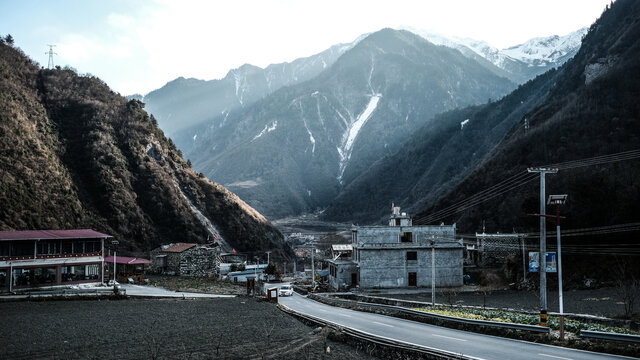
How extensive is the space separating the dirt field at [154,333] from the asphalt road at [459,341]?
8.46 feet

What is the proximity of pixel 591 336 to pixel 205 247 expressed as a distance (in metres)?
61.0

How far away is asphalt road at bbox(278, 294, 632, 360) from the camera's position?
16828mm

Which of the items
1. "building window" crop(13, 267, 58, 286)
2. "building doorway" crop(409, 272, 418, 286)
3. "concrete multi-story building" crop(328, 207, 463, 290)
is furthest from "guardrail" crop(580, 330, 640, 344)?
"building window" crop(13, 267, 58, 286)

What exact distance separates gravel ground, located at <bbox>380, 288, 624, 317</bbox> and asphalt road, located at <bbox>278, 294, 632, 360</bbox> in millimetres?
7635

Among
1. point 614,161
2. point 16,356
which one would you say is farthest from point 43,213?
point 614,161

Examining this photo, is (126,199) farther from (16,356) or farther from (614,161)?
(614,161)

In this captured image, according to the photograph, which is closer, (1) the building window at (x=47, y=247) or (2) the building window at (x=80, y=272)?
(1) the building window at (x=47, y=247)

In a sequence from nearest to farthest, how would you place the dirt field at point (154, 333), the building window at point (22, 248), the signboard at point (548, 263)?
the dirt field at point (154, 333), the signboard at point (548, 263), the building window at point (22, 248)

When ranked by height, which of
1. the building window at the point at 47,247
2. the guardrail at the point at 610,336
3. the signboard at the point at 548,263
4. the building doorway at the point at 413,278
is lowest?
the building doorway at the point at 413,278

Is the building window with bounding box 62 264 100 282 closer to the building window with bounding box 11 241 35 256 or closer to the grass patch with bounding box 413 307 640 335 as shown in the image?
the building window with bounding box 11 241 35 256

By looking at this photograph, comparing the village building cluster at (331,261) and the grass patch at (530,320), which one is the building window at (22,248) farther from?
the grass patch at (530,320)

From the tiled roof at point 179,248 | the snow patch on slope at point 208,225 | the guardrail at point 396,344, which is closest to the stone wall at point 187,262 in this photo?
the tiled roof at point 179,248

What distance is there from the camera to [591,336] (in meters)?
17.7

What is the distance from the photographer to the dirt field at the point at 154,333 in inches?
779
